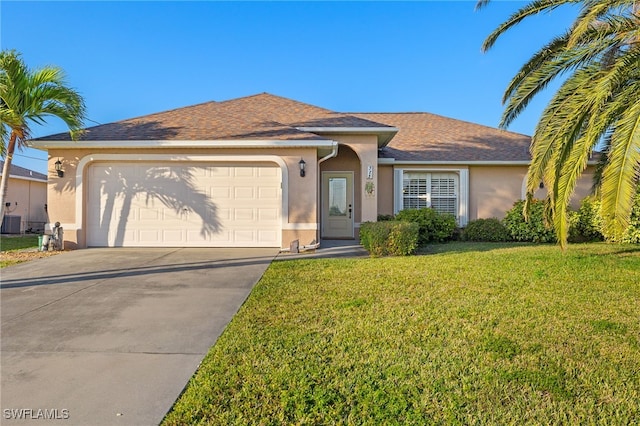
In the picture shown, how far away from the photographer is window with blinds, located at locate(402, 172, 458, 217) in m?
13.5

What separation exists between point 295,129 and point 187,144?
10.7ft

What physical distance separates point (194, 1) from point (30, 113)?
20.9ft

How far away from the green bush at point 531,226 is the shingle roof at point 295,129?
2.07 metres

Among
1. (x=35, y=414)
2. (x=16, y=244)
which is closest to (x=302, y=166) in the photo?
(x=35, y=414)

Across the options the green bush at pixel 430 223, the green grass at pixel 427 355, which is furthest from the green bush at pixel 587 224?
the green grass at pixel 427 355

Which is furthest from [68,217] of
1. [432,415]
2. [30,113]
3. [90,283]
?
[432,415]

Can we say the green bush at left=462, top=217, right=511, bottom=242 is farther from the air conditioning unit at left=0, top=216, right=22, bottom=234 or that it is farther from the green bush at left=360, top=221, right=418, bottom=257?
the air conditioning unit at left=0, top=216, right=22, bottom=234

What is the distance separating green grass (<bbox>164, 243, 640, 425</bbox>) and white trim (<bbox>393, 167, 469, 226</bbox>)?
22.9 feet

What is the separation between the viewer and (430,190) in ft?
44.4

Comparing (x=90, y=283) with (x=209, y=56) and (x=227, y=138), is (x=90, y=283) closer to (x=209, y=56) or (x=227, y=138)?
(x=227, y=138)

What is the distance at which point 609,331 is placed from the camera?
395cm

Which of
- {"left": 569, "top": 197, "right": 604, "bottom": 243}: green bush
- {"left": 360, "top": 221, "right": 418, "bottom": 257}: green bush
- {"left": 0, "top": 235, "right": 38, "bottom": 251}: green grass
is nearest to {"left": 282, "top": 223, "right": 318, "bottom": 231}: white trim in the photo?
{"left": 360, "top": 221, "right": 418, "bottom": 257}: green bush

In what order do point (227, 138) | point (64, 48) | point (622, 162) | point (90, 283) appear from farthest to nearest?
1. point (64, 48)
2. point (227, 138)
3. point (90, 283)
4. point (622, 162)

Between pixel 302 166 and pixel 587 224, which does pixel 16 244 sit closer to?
pixel 302 166
